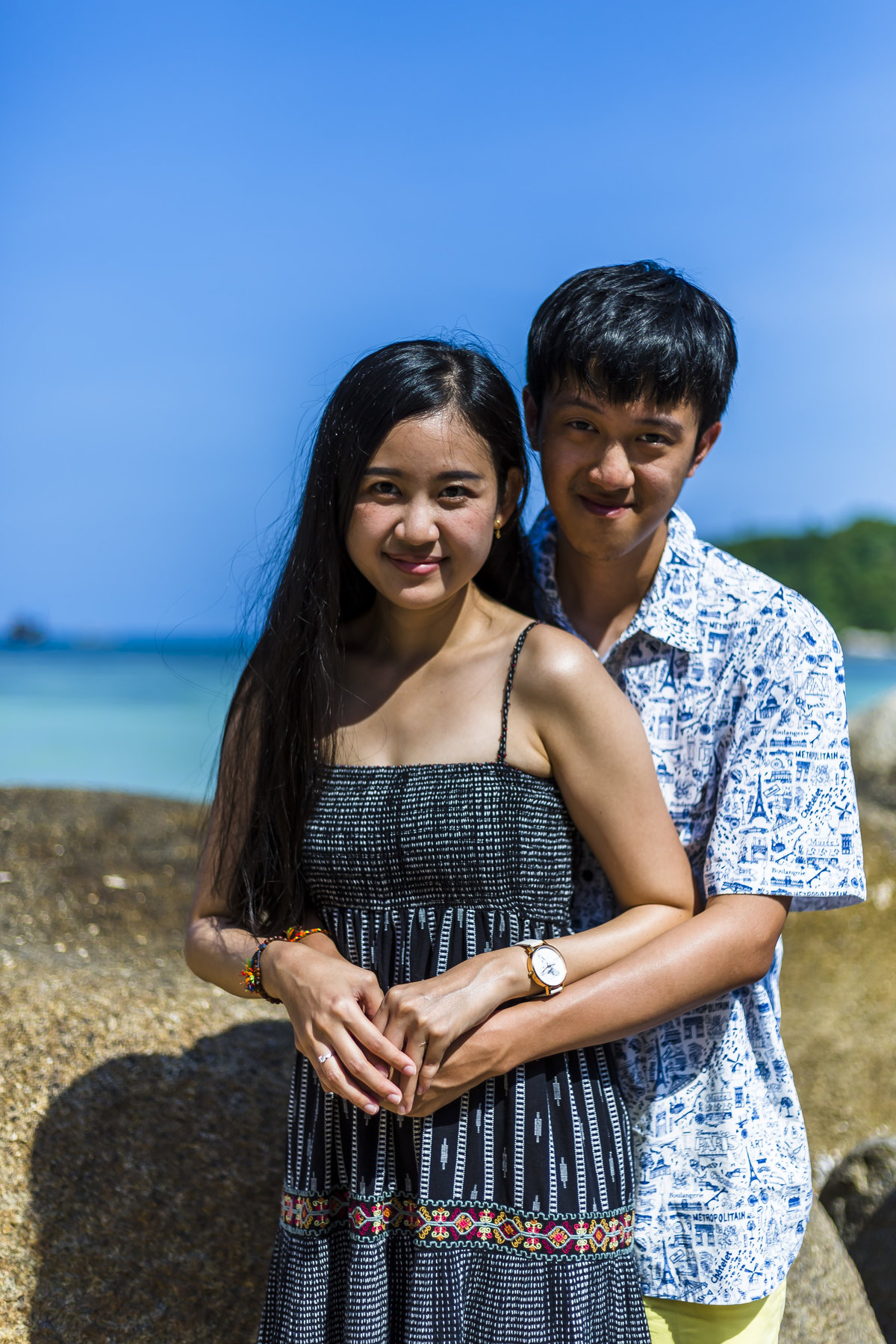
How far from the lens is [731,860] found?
7.95 feet

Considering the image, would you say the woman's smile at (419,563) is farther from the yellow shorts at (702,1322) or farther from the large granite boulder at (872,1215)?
the large granite boulder at (872,1215)

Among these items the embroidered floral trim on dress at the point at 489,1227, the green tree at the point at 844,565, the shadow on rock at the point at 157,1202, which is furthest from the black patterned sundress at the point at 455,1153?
the green tree at the point at 844,565

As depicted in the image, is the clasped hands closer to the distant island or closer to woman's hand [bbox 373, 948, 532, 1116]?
woman's hand [bbox 373, 948, 532, 1116]

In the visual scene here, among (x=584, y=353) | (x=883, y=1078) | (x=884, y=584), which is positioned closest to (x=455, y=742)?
(x=584, y=353)

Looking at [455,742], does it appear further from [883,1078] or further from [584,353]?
[883,1078]

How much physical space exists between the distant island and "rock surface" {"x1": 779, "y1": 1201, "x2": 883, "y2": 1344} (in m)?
74.2

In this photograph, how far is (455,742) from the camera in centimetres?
245

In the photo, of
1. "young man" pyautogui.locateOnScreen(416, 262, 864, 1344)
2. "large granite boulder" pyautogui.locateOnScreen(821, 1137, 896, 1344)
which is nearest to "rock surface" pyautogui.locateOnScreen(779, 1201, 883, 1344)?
"large granite boulder" pyautogui.locateOnScreen(821, 1137, 896, 1344)

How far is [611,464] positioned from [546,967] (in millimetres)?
1027

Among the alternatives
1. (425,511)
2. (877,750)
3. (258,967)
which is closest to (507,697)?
(425,511)

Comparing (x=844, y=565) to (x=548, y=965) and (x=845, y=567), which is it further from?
(x=548, y=965)

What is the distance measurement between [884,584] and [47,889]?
80983mm

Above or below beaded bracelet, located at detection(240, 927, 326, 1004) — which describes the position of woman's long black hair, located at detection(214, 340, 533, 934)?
above

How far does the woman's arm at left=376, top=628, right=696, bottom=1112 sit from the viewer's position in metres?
2.33
